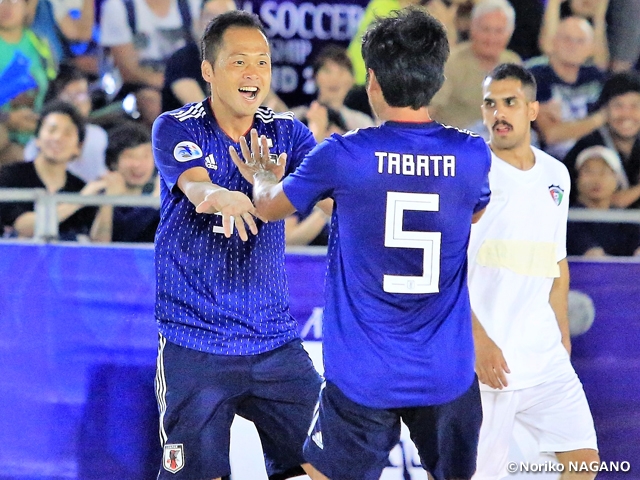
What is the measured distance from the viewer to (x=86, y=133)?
6082mm

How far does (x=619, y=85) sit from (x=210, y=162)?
12.3ft

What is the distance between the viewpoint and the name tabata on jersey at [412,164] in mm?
2809

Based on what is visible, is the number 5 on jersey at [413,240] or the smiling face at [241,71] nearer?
the number 5 on jersey at [413,240]

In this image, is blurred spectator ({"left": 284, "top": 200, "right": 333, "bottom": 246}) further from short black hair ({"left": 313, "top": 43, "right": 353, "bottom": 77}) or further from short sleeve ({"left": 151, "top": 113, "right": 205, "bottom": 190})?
short sleeve ({"left": 151, "top": 113, "right": 205, "bottom": 190})

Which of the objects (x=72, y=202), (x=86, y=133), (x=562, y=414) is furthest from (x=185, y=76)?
(x=562, y=414)

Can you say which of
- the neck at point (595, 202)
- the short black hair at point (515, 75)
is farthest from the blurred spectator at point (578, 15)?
the short black hair at point (515, 75)

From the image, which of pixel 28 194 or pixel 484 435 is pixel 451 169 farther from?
pixel 28 194

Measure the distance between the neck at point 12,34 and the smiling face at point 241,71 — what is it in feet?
10.8

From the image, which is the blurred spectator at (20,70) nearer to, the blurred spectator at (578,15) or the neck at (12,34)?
the neck at (12,34)

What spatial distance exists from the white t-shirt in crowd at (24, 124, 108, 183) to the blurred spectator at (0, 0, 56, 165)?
9.7 inches

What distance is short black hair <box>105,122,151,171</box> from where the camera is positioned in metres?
5.94

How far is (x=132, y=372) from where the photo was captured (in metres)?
4.55

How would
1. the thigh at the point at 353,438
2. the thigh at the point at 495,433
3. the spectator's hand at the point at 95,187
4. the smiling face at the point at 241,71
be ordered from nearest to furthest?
the thigh at the point at 353,438 → the smiling face at the point at 241,71 → the thigh at the point at 495,433 → the spectator's hand at the point at 95,187

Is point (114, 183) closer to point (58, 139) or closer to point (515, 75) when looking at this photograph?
point (58, 139)
